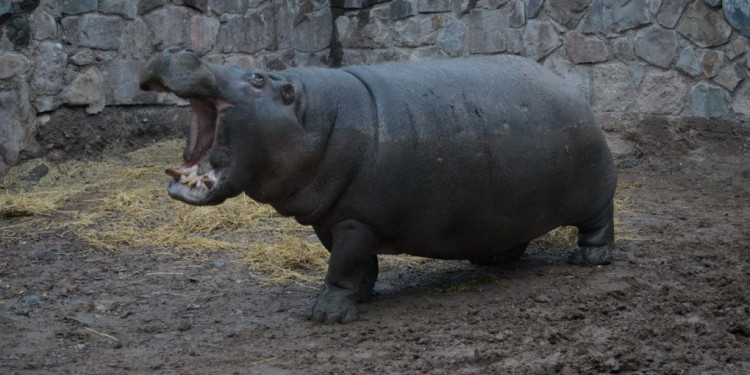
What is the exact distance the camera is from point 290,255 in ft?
15.8

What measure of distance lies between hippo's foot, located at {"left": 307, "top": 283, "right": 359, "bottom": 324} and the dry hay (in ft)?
2.25

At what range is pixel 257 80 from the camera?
3.43 meters

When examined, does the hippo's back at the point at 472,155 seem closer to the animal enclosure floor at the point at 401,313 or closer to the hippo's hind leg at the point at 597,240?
the hippo's hind leg at the point at 597,240

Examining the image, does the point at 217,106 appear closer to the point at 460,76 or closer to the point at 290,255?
the point at 460,76

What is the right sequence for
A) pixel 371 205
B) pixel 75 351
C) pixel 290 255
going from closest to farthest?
pixel 75 351, pixel 371 205, pixel 290 255

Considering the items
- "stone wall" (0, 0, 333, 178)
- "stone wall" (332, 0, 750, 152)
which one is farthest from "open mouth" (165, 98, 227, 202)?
"stone wall" (332, 0, 750, 152)

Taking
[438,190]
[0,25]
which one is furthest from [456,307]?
[0,25]

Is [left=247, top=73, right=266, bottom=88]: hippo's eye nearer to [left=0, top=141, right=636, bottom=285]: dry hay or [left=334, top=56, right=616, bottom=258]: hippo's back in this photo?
[left=334, top=56, right=616, bottom=258]: hippo's back

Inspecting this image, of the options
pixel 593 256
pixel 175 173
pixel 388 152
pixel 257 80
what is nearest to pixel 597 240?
pixel 593 256

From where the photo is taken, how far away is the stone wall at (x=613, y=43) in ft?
22.8

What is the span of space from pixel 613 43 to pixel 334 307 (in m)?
4.76

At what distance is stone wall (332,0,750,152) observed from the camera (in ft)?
22.8

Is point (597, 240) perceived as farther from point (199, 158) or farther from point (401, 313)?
point (199, 158)

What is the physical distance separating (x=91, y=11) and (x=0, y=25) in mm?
911
